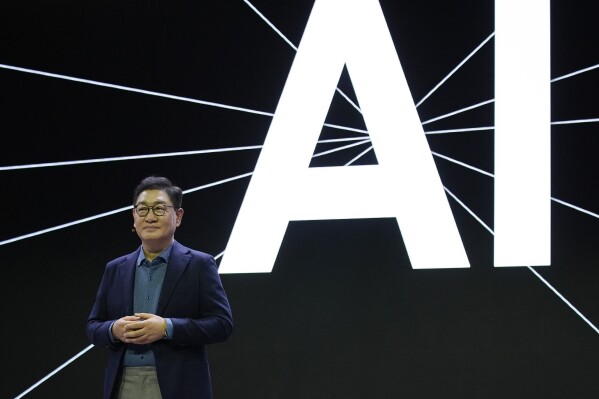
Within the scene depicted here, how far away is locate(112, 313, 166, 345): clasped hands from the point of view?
6.88ft

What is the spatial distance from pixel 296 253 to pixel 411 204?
0.58 m

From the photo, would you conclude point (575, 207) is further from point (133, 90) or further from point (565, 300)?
point (133, 90)

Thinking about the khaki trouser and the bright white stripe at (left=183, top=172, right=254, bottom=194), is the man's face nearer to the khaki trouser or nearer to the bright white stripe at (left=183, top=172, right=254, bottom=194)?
the khaki trouser

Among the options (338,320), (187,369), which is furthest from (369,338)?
(187,369)

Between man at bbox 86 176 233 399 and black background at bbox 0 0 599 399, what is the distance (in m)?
1.36

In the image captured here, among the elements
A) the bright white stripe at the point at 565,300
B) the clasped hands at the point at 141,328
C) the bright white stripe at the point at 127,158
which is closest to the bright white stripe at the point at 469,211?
the bright white stripe at the point at 565,300

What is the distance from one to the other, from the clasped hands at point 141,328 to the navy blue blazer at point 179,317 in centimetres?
5

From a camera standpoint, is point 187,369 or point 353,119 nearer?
point 187,369

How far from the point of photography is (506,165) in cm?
351

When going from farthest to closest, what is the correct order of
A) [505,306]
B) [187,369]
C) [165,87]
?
[165,87] < [505,306] < [187,369]

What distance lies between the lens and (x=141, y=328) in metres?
2.10

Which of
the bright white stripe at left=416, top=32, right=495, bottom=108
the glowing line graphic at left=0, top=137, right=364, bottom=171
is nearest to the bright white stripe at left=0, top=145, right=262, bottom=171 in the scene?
the glowing line graphic at left=0, top=137, right=364, bottom=171

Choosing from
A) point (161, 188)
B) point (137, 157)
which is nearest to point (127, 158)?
point (137, 157)

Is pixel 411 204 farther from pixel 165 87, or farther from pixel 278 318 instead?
pixel 165 87
